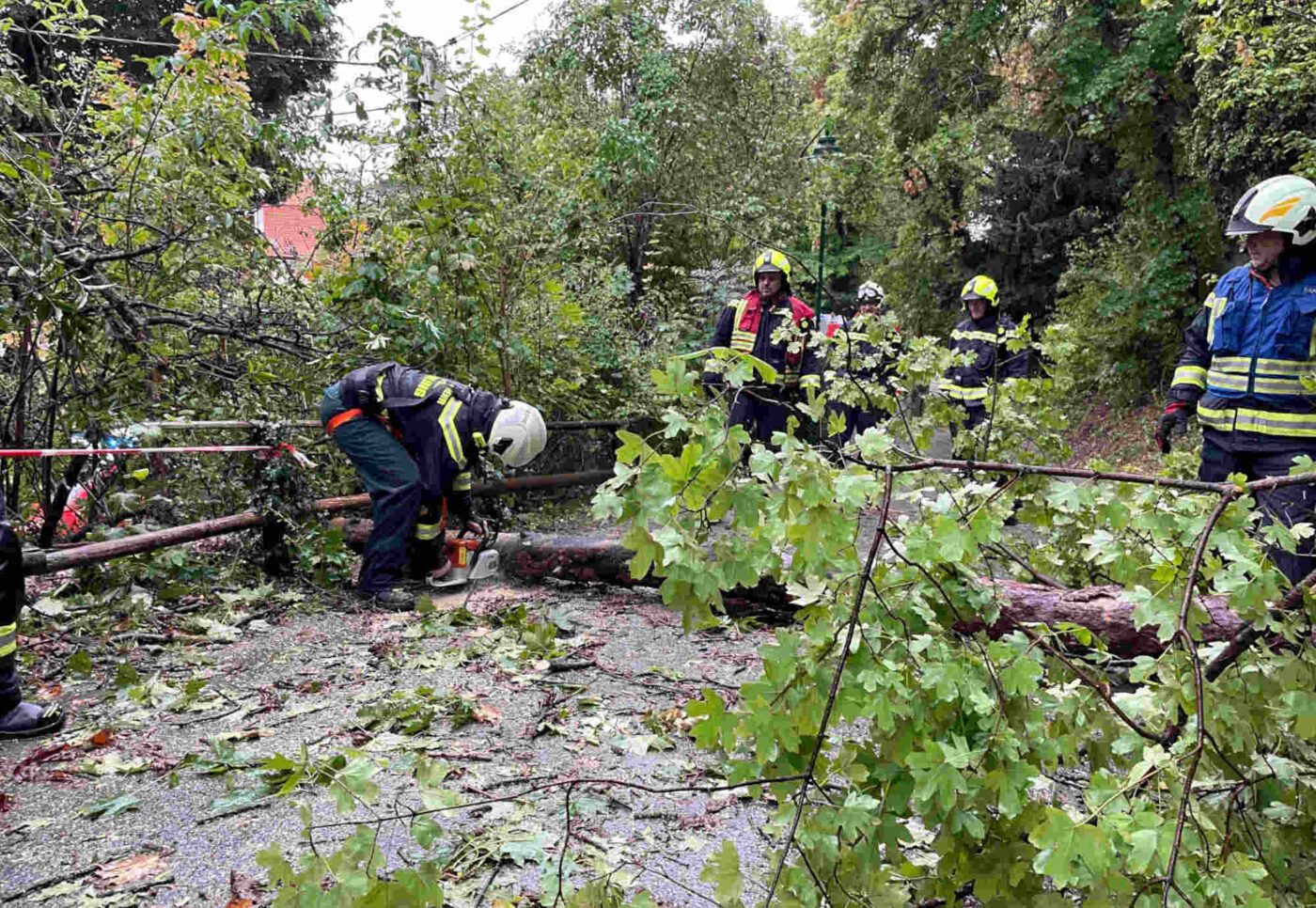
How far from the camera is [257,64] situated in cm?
1802

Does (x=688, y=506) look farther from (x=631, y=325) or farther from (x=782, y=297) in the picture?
(x=631, y=325)

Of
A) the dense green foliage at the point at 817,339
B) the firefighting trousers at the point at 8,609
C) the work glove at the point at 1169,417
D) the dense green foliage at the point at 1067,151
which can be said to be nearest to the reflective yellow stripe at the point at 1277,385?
the work glove at the point at 1169,417

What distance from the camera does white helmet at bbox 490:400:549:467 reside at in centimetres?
475

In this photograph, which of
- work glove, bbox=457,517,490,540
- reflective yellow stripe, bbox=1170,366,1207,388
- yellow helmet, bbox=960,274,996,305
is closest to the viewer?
reflective yellow stripe, bbox=1170,366,1207,388

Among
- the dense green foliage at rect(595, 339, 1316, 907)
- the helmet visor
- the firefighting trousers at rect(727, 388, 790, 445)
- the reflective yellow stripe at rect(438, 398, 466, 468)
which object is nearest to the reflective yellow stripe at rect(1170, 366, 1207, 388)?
the helmet visor

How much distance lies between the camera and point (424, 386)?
4.91 metres

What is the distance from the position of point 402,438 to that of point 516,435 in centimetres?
76

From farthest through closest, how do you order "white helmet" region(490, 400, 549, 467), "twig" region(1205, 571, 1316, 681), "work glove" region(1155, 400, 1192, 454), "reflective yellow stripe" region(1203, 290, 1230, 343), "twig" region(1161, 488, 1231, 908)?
"white helmet" region(490, 400, 549, 467), "work glove" region(1155, 400, 1192, 454), "reflective yellow stripe" region(1203, 290, 1230, 343), "twig" region(1205, 571, 1316, 681), "twig" region(1161, 488, 1231, 908)

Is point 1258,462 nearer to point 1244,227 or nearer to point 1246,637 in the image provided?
point 1244,227

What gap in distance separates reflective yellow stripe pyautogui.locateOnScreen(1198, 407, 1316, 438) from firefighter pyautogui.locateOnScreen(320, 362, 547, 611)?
10.3 ft

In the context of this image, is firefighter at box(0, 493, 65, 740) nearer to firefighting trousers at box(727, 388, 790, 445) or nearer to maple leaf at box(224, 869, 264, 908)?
maple leaf at box(224, 869, 264, 908)

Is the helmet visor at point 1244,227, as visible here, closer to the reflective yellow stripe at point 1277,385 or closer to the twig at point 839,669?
the reflective yellow stripe at point 1277,385

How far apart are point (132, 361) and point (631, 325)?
5700mm

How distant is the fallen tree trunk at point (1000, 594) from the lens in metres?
2.80
